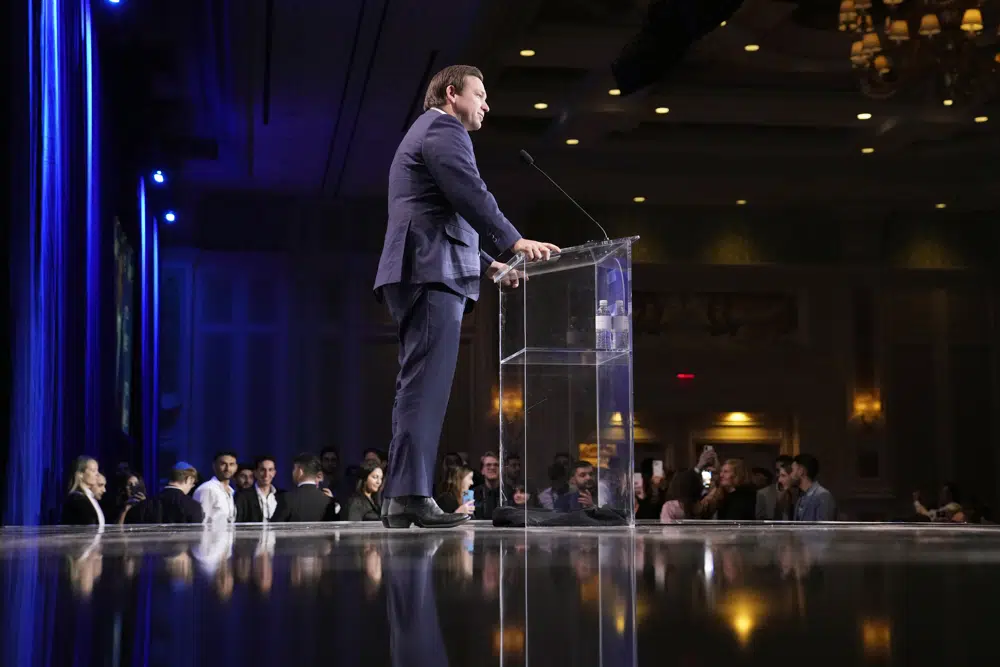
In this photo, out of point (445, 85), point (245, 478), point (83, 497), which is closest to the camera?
point (445, 85)

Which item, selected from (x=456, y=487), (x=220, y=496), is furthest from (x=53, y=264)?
(x=456, y=487)

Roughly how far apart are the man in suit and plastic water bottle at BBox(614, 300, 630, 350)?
278 millimetres

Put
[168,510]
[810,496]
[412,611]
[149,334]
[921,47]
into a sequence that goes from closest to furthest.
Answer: [412,611] → [168,510] → [810,496] → [921,47] → [149,334]

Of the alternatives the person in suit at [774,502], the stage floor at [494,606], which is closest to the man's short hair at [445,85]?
the stage floor at [494,606]

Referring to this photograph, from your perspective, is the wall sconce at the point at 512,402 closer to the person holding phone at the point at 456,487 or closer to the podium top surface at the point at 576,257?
the podium top surface at the point at 576,257

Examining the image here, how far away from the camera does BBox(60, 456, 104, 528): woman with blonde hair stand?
5.11m

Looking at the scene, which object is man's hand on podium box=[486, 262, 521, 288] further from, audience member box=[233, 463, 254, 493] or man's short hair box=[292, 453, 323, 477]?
audience member box=[233, 463, 254, 493]

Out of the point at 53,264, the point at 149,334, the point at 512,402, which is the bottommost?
the point at 512,402

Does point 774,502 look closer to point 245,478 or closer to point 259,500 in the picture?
point 259,500

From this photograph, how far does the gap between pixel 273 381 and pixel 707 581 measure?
11.2m

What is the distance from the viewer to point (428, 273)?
9.93ft

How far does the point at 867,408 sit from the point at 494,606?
1228cm

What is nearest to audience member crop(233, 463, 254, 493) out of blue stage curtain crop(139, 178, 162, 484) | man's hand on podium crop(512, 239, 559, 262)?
blue stage curtain crop(139, 178, 162, 484)

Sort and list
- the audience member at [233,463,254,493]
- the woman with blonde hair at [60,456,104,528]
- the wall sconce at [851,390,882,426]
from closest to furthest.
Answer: the woman with blonde hair at [60,456,104,528] < the audience member at [233,463,254,493] < the wall sconce at [851,390,882,426]
